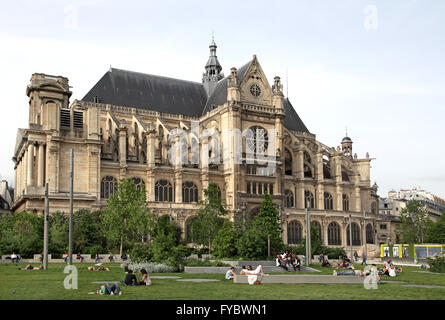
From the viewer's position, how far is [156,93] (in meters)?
84.8

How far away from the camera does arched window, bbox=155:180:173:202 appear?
7112 cm

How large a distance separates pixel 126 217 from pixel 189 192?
19.8 m

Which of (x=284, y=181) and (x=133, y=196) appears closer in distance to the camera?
(x=133, y=196)

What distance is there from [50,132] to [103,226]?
16.0 meters

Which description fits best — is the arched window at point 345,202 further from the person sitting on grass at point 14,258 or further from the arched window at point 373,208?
the person sitting on grass at point 14,258

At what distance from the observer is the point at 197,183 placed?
7400 centimetres

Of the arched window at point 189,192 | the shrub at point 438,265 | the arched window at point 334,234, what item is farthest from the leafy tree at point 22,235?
the arched window at point 334,234

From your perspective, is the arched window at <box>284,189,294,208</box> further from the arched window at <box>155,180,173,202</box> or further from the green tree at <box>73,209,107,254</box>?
the green tree at <box>73,209,107,254</box>

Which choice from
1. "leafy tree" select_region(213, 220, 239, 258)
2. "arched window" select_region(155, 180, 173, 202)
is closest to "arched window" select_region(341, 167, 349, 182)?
"arched window" select_region(155, 180, 173, 202)

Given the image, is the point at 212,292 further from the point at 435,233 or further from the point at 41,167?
the point at 435,233

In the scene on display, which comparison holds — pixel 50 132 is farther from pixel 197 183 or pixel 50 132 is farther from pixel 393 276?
pixel 393 276

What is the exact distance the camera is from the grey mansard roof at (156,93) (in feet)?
262

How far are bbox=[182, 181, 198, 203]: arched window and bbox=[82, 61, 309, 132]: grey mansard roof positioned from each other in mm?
14976
